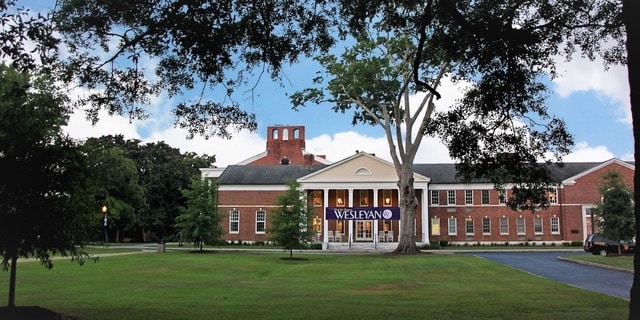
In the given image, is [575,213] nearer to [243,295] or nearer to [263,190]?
[263,190]

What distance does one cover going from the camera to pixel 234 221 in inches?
2340

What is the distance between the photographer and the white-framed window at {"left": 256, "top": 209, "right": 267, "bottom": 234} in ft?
193

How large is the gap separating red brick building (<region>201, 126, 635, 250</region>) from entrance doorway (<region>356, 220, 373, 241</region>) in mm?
10

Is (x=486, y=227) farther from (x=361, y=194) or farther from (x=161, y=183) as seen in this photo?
(x=161, y=183)

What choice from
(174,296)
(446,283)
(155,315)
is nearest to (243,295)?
(174,296)

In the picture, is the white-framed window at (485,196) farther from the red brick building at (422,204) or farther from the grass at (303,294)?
the grass at (303,294)

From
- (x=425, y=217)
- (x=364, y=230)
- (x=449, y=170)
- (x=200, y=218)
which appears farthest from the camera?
(x=449, y=170)

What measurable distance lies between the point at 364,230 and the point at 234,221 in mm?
14010

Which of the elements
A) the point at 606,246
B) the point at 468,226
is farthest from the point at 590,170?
the point at 606,246

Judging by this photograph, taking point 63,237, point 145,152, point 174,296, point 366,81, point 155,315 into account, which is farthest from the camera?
point 145,152

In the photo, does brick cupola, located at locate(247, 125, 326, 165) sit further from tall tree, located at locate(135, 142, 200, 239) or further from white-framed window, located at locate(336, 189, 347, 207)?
white-framed window, located at locate(336, 189, 347, 207)

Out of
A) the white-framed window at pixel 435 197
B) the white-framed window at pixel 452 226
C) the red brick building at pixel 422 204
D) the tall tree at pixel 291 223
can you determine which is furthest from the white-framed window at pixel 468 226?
the tall tree at pixel 291 223

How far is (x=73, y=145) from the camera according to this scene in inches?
417

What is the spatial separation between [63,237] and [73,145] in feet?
5.73
